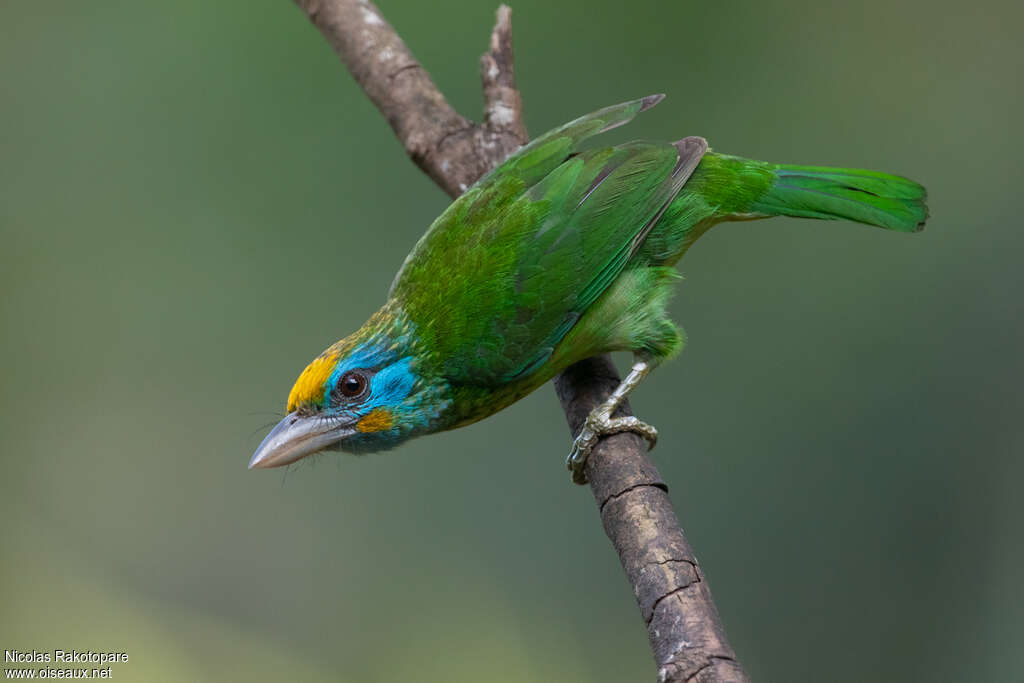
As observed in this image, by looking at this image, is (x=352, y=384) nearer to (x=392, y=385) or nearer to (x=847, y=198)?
(x=392, y=385)

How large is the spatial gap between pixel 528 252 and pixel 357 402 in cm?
65

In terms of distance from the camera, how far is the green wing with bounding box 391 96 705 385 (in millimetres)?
2822

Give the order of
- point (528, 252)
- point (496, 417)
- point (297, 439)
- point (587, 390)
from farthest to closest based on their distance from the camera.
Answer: point (496, 417)
point (587, 390)
point (528, 252)
point (297, 439)

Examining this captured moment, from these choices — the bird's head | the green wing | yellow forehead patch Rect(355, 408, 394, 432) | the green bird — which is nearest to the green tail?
the green bird

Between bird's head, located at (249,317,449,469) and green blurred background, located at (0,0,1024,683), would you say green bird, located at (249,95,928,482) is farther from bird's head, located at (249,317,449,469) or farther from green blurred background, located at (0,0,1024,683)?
green blurred background, located at (0,0,1024,683)

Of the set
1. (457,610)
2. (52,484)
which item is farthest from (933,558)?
(52,484)

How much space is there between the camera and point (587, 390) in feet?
9.98

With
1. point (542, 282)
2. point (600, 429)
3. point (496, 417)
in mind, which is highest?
point (496, 417)

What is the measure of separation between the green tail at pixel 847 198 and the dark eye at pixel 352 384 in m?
1.35

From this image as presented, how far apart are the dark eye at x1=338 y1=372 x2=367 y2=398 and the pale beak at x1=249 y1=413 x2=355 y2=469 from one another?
0.09 meters

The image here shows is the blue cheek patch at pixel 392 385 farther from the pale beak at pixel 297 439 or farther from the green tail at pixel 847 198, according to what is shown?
the green tail at pixel 847 198

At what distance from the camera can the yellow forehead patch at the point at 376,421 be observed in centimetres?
281

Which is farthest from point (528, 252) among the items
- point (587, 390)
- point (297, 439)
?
point (297, 439)

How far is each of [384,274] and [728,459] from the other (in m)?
1.70
